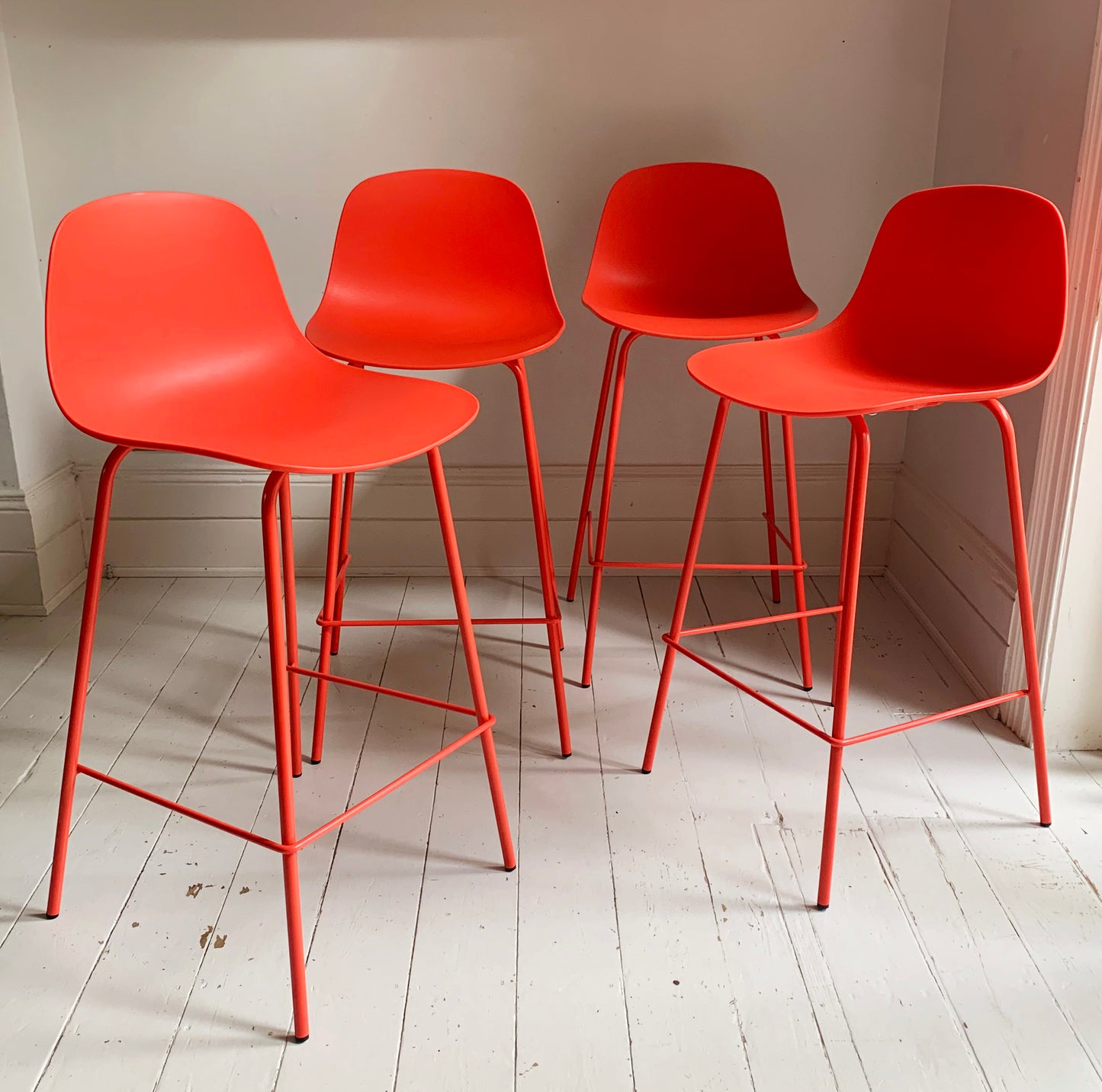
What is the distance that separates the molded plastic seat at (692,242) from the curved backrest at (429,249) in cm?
26

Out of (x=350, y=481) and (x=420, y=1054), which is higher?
(x=350, y=481)

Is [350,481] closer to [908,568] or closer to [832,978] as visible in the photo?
[832,978]

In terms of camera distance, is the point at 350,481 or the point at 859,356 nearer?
the point at 859,356

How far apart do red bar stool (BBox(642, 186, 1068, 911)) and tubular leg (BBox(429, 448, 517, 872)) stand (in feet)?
1.13

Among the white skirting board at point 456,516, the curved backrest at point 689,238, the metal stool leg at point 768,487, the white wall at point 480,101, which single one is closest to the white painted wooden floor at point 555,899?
the metal stool leg at point 768,487

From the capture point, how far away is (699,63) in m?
2.32

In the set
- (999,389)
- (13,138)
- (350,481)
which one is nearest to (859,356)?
(999,389)

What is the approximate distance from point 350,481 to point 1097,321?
1.25 metres

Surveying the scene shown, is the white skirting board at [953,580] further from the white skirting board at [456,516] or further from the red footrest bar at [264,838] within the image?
the red footrest bar at [264,838]

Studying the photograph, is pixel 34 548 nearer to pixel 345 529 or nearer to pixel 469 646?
pixel 345 529

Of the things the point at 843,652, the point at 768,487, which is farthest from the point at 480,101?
the point at 843,652

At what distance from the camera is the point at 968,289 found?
165 centimetres

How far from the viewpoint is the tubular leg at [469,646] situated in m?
1.39

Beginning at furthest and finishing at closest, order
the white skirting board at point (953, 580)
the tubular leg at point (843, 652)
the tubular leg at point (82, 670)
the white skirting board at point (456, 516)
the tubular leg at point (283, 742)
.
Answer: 1. the white skirting board at point (456, 516)
2. the white skirting board at point (953, 580)
3. the tubular leg at point (843, 652)
4. the tubular leg at point (82, 670)
5. the tubular leg at point (283, 742)
